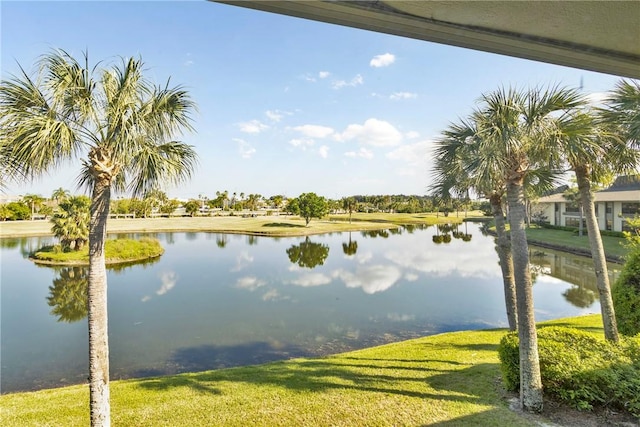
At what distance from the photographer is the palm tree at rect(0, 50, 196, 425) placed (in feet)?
10.5

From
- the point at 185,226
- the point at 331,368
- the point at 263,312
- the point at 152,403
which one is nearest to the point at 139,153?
the point at 152,403

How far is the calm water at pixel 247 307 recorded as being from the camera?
8977mm

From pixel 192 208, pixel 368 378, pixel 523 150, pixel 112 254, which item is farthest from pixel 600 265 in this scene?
pixel 192 208

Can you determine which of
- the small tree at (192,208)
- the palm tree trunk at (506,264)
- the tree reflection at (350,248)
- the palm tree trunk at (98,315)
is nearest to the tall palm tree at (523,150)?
the palm tree trunk at (506,264)

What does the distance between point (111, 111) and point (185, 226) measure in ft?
161

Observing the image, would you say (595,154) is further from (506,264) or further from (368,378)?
(368,378)

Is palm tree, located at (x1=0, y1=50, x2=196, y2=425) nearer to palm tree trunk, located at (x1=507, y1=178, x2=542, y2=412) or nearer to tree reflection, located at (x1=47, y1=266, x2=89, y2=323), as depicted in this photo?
palm tree trunk, located at (x1=507, y1=178, x2=542, y2=412)

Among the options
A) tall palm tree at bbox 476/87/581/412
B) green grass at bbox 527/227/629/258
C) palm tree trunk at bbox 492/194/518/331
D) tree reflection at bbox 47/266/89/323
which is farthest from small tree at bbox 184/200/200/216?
tall palm tree at bbox 476/87/581/412

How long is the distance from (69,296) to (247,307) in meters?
8.81

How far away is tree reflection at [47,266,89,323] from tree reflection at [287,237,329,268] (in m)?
12.4

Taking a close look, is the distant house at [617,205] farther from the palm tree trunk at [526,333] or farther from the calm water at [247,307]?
the palm tree trunk at [526,333]

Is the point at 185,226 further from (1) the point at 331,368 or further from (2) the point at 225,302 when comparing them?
(1) the point at 331,368

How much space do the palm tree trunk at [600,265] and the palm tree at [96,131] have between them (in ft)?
22.9

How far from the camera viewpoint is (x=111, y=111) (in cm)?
346
